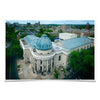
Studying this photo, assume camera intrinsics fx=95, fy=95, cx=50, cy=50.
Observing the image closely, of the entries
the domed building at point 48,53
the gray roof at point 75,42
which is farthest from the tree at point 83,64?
the gray roof at point 75,42

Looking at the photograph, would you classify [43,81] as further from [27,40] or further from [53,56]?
[27,40]

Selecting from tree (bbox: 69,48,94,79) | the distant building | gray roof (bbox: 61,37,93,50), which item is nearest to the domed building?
gray roof (bbox: 61,37,93,50)

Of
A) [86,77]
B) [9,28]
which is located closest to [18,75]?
[9,28]

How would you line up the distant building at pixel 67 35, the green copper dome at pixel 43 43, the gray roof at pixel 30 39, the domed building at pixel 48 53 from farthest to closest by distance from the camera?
the distant building at pixel 67 35, the gray roof at pixel 30 39, the domed building at pixel 48 53, the green copper dome at pixel 43 43

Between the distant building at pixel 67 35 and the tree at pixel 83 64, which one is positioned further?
the distant building at pixel 67 35

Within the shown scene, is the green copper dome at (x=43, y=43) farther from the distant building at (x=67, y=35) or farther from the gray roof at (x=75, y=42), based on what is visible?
the distant building at (x=67, y=35)

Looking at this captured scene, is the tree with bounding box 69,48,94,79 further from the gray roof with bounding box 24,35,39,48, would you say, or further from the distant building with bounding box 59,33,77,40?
the gray roof with bounding box 24,35,39,48
